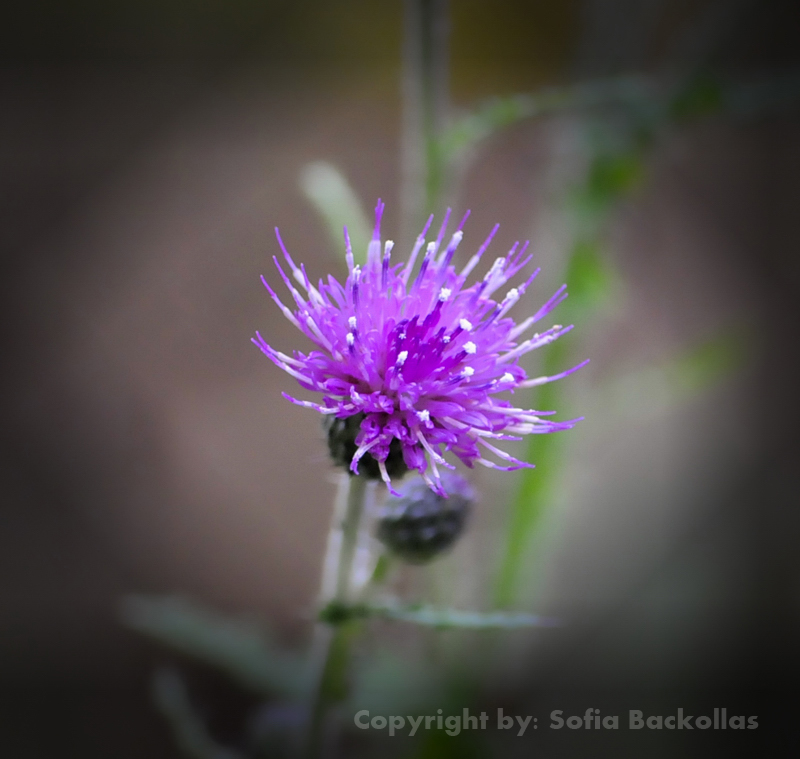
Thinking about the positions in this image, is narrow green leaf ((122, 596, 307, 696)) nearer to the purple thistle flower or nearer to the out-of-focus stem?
the purple thistle flower

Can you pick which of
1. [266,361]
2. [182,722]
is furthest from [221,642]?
[266,361]

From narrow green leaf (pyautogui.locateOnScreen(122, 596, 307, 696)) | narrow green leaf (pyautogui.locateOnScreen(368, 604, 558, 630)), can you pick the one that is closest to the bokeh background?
narrow green leaf (pyautogui.locateOnScreen(122, 596, 307, 696))

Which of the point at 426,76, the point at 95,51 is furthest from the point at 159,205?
the point at 426,76

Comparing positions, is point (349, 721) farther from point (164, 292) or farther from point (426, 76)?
point (164, 292)

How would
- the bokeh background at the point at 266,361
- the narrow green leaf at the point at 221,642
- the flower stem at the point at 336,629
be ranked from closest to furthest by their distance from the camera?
the flower stem at the point at 336,629 < the narrow green leaf at the point at 221,642 < the bokeh background at the point at 266,361

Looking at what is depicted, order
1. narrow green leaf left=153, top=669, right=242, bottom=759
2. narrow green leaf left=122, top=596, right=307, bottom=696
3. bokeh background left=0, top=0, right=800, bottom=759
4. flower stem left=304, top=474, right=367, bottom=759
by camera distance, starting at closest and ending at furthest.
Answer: flower stem left=304, top=474, right=367, bottom=759, narrow green leaf left=153, top=669, right=242, bottom=759, narrow green leaf left=122, top=596, right=307, bottom=696, bokeh background left=0, top=0, right=800, bottom=759

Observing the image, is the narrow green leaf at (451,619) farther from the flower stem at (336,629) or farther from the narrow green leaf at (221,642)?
the narrow green leaf at (221,642)

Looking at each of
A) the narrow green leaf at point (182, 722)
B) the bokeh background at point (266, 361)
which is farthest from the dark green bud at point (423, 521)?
the bokeh background at point (266, 361)
